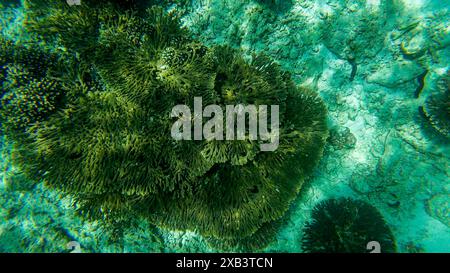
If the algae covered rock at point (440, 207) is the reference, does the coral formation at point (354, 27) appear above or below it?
above

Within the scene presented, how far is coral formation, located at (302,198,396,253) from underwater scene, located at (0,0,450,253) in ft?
0.07

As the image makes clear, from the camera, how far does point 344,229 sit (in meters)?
4.20

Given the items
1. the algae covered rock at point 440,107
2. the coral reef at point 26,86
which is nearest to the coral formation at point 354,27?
the algae covered rock at point 440,107

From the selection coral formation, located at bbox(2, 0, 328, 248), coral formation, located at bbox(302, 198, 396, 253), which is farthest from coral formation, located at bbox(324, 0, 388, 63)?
coral formation, located at bbox(302, 198, 396, 253)

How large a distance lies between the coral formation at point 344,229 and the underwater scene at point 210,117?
2 cm

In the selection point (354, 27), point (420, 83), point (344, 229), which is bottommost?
point (344, 229)

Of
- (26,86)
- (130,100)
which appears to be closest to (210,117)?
(130,100)

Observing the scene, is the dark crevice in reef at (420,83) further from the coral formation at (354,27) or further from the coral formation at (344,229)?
the coral formation at (344,229)

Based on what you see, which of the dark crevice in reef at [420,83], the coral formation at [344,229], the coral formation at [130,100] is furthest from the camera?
the dark crevice in reef at [420,83]

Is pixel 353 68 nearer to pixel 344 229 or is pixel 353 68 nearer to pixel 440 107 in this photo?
pixel 440 107

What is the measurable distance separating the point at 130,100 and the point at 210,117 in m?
1.07

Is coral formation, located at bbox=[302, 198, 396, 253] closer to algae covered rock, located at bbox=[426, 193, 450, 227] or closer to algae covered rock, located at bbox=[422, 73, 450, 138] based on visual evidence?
algae covered rock, located at bbox=[426, 193, 450, 227]

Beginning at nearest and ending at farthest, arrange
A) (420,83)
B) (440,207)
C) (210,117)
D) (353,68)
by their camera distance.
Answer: (210,117) < (353,68) < (420,83) < (440,207)

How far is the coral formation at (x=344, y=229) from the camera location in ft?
13.6
